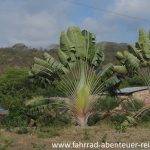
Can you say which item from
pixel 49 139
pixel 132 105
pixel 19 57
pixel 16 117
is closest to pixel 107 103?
pixel 132 105

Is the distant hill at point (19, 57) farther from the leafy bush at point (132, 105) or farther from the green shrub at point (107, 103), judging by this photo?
the green shrub at point (107, 103)

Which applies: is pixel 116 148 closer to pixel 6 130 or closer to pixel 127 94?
pixel 6 130

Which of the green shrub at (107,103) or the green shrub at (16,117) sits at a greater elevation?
the green shrub at (107,103)

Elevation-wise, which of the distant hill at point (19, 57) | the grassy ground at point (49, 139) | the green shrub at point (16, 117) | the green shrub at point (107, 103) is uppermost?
the distant hill at point (19, 57)

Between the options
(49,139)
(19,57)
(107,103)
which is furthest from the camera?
(19,57)

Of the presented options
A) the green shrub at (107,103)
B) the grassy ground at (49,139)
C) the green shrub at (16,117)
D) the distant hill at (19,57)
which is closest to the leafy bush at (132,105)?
the green shrub at (107,103)

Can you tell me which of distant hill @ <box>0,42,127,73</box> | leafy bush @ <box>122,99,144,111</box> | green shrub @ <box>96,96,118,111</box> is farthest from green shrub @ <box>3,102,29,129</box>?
distant hill @ <box>0,42,127,73</box>

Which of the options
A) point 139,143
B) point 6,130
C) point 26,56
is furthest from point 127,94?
point 26,56

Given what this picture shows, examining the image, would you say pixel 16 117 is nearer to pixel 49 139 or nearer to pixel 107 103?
pixel 107 103

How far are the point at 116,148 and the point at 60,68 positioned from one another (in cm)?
990

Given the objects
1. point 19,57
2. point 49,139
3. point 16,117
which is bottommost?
point 49,139

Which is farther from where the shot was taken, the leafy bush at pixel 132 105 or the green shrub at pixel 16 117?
the leafy bush at pixel 132 105

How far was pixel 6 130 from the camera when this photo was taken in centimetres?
1859

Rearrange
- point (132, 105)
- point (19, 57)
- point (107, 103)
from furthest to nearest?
point (19, 57), point (132, 105), point (107, 103)
